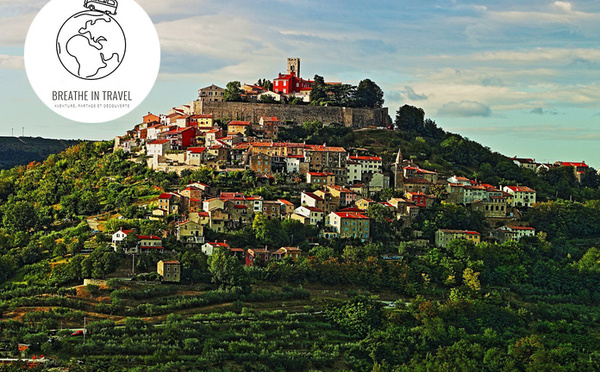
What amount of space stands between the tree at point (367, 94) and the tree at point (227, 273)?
3057cm

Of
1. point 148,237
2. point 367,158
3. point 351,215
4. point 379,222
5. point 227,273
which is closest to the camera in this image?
point 227,273

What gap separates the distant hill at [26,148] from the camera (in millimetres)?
81331

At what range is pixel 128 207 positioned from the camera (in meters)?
46.9

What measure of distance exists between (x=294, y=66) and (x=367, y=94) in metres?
6.62

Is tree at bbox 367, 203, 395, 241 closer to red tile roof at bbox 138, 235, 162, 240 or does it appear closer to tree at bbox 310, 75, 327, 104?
red tile roof at bbox 138, 235, 162, 240

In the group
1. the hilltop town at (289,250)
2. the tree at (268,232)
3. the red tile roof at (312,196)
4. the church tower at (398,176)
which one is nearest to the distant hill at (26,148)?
the hilltop town at (289,250)

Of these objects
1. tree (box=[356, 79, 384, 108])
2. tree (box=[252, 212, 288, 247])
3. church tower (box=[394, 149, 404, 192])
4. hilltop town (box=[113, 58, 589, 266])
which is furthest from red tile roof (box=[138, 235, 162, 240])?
tree (box=[356, 79, 384, 108])

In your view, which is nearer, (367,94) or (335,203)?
(335,203)

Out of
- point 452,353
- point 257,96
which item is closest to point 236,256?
point 452,353

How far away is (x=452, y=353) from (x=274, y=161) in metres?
21.0

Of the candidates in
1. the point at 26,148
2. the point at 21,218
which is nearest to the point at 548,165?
the point at 21,218

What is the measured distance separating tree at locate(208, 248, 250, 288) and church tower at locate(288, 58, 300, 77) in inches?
1314

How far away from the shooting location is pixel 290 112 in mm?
65500

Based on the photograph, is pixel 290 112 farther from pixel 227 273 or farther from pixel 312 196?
pixel 227 273
